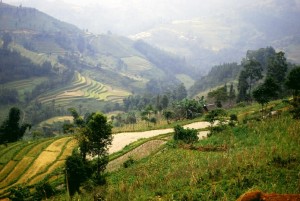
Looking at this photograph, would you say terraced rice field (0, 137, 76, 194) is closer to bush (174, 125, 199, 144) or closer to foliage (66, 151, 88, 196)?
foliage (66, 151, 88, 196)

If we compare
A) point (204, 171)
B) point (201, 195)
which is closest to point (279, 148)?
point (204, 171)

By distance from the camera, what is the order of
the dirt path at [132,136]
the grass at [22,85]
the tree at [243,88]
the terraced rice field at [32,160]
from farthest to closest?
the grass at [22,85]
the tree at [243,88]
the dirt path at [132,136]
the terraced rice field at [32,160]

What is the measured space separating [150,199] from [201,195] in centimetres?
343

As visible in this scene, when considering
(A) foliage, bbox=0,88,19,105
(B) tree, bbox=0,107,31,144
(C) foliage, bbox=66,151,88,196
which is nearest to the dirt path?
(C) foliage, bbox=66,151,88,196

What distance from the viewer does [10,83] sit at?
7515 inches

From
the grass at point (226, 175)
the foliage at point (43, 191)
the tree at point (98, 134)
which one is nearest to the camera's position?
the grass at point (226, 175)

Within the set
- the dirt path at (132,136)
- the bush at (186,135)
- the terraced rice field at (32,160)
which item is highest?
the bush at (186,135)

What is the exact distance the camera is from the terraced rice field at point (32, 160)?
45.4 m

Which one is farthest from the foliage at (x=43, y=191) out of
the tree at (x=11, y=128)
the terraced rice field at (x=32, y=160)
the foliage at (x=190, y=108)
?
the foliage at (x=190, y=108)

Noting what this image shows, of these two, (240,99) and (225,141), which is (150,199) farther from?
(240,99)

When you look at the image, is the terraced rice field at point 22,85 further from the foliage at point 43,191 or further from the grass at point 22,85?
the foliage at point 43,191

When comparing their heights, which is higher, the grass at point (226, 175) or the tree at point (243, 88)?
the tree at point (243, 88)

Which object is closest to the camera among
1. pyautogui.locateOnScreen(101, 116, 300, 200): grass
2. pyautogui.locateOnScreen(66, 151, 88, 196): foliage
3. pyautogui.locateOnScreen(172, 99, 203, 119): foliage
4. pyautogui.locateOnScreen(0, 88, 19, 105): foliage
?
pyautogui.locateOnScreen(101, 116, 300, 200): grass

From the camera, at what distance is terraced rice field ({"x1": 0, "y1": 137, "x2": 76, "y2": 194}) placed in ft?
149
